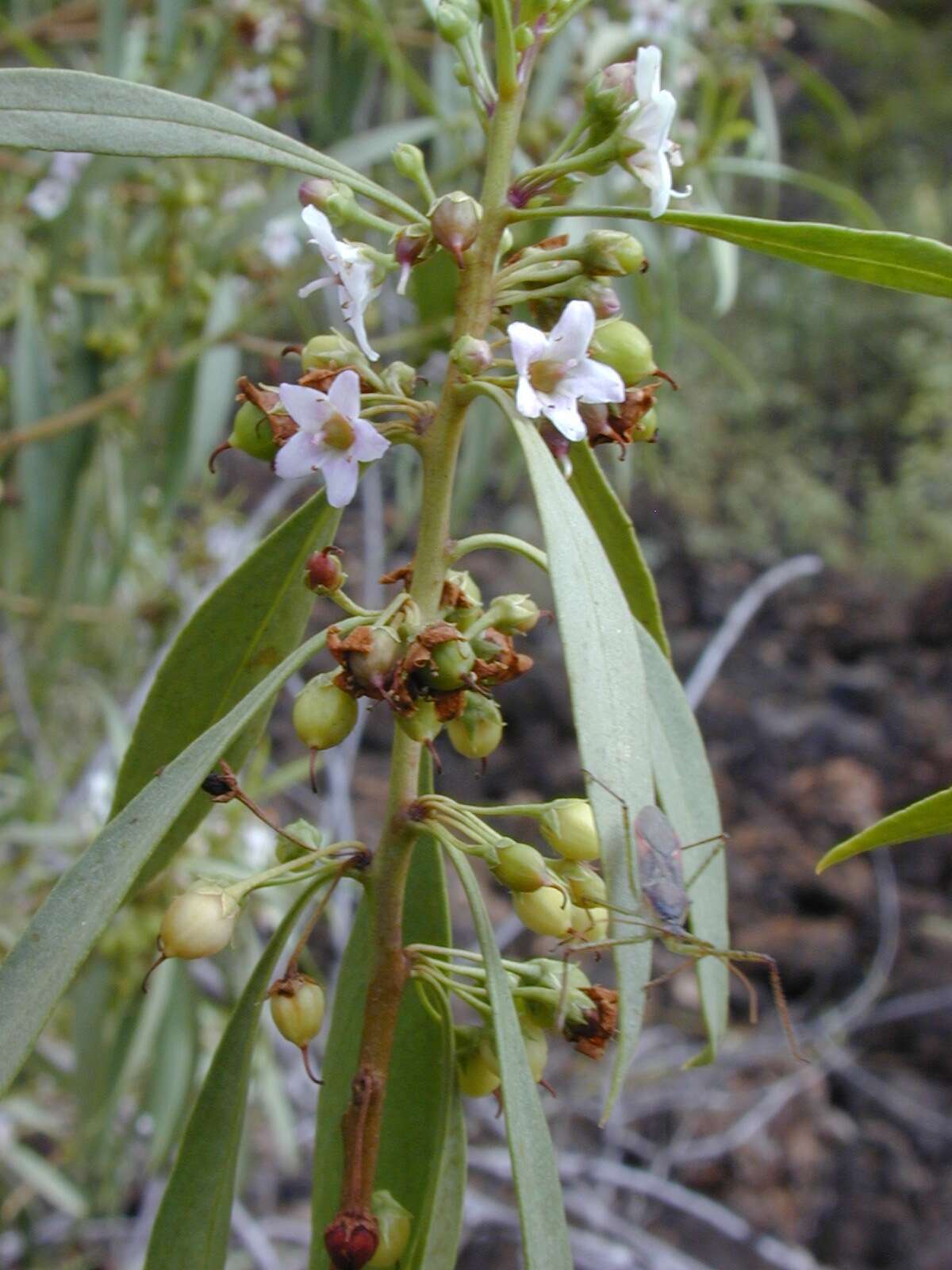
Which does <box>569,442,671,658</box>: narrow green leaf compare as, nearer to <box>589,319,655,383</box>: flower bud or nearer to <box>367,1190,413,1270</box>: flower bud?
<box>589,319,655,383</box>: flower bud

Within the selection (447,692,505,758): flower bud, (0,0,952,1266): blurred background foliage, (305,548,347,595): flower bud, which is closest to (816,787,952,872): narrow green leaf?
(447,692,505,758): flower bud

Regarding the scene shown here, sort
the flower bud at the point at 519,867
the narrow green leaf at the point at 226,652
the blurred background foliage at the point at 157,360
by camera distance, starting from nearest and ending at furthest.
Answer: the flower bud at the point at 519,867, the narrow green leaf at the point at 226,652, the blurred background foliage at the point at 157,360

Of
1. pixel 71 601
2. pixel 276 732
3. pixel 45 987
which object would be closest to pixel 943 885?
pixel 276 732

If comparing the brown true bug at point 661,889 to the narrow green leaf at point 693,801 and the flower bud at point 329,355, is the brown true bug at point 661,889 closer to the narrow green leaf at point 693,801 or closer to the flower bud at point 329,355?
the narrow green leaf at point 693,801

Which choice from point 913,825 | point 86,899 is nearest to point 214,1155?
point 86,899

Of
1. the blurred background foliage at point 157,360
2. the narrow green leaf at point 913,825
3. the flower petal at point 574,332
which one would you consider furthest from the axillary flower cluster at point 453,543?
the blurred background foliage at point 157,360
